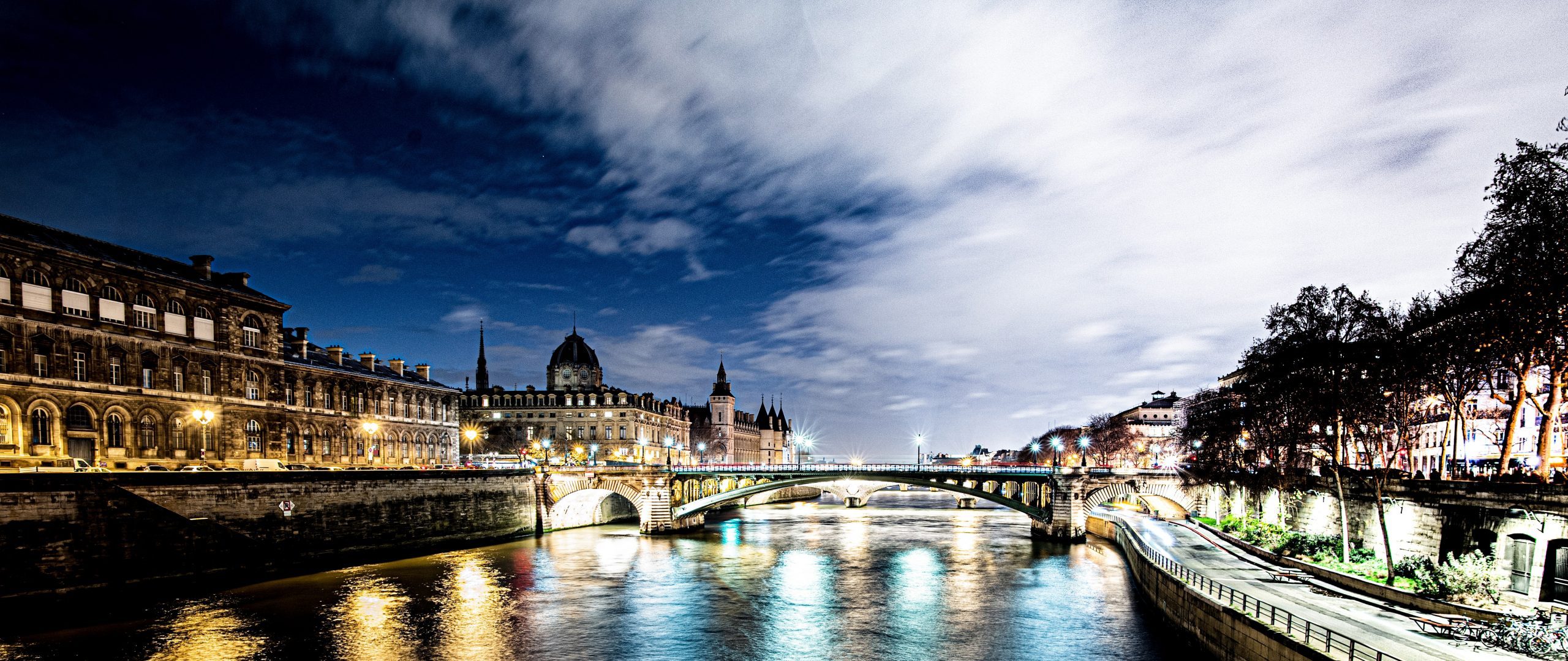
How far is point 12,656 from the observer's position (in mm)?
28406

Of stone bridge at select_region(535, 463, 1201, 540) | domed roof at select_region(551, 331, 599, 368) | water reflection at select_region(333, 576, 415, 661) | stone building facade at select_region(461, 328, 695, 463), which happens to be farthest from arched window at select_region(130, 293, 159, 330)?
domed roof at select_region(551, 331, 599, 368)

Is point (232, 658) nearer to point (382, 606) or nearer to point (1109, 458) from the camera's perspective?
point (382, 606)

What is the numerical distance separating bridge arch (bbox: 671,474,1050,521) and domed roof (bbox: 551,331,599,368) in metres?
78.1

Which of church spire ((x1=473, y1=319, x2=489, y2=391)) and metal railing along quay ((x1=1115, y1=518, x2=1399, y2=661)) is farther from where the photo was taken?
church spire ((x1=473, y1=319, x2=489, y2=391))

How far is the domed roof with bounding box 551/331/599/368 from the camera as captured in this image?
150m

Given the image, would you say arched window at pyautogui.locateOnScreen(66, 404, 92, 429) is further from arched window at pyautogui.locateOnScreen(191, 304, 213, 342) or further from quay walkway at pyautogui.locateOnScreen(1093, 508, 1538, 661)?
quay walkway at pyautogui.locateOnScreen(1093, 508, 1538, 661)

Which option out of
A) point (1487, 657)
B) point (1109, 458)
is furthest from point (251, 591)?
point (1109, 458)

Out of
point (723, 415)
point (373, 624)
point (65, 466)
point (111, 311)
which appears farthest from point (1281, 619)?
point (723, 415)

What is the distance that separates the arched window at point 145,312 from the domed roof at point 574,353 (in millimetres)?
98808

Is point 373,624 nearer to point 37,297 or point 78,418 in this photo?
point 78,418

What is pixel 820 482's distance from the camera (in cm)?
7506

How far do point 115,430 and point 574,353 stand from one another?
103 m

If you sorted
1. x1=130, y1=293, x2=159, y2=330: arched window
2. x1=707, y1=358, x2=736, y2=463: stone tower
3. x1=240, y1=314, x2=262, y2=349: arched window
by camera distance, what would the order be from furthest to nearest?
x1=707, y1=358, x2=736, y2=463: stone tower → x1=240, y1=314, x2=262, y2=349: arched window → x1=130, y1=293, x2=159, y2=330: arched window

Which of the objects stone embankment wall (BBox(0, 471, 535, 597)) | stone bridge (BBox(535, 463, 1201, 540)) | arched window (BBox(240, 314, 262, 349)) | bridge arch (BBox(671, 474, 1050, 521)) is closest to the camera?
stone embankment wall (BBox(0, 471, 535, 597))
